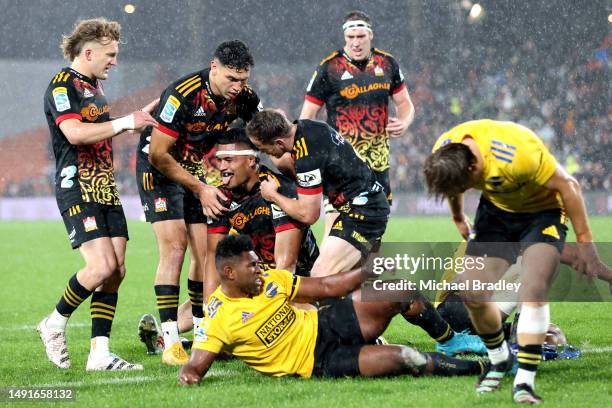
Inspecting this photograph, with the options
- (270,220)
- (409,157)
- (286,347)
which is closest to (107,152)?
(270,220)

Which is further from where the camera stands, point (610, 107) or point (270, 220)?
point (610, 107)

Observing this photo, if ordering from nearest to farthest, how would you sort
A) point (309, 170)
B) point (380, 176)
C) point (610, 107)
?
point (309, 170)
point (380, 176)
point (610, 107)

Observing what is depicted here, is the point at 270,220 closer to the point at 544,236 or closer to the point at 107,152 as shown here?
the point at 107,152

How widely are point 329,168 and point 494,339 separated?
1725 millimetres

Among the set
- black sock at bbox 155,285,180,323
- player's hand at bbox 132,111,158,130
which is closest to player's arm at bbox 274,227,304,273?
black sock at bbox 155,285,180,323

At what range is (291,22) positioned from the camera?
2764cm

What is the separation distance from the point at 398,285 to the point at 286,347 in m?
0.76

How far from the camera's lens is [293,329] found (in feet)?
18.2

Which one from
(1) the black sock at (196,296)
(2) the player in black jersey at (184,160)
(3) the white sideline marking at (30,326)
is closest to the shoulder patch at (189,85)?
(2) the player in black jersey at (184,160)

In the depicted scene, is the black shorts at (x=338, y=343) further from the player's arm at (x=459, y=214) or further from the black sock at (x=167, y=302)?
the black sock at (x=167, y=302)

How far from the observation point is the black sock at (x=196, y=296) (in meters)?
7.56

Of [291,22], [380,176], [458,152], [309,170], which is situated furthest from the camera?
[291,22]

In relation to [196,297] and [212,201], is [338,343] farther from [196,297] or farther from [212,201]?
[196,297]

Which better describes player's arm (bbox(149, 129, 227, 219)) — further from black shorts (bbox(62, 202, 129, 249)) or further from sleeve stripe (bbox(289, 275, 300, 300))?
sleeve stripe (bbox(289, 275, 300, 300))
